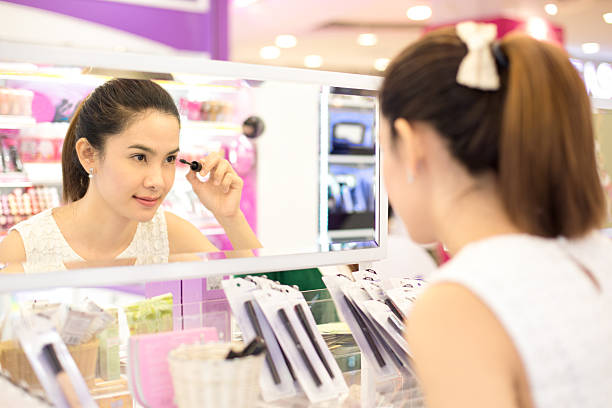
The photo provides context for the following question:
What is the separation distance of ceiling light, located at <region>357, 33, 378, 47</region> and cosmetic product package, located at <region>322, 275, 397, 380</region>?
285 inches

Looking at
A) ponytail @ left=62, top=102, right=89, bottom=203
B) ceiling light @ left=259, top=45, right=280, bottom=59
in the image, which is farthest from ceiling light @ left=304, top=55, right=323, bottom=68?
ponytail @ left=62, top=102, right=89, bottom=203

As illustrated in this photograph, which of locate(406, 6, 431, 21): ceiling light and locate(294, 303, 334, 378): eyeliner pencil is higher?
locate(406, 6, 431, 21): ceiling light

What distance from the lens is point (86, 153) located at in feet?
5.53

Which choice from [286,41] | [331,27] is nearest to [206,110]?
[331,27]

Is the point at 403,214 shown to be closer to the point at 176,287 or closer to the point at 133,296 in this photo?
the point at 133,296

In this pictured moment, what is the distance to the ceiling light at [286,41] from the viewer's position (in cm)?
840

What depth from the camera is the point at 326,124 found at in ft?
5.58

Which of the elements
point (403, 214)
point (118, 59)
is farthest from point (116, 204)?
point (403, 214)

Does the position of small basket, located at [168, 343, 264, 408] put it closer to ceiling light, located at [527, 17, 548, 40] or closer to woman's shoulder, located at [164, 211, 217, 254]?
woman's shoulder, located at [164, 211, 217, 254]

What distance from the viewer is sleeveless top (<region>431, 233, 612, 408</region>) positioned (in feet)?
2.75

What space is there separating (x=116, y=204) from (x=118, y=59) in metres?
0.54

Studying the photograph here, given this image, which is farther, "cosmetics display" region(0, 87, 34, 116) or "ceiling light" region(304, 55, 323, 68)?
"ceiling light" region(304, 55, 323, 68)

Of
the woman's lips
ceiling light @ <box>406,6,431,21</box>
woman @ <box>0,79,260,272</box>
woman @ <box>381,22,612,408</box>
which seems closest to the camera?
woman @ <box>381,22,612,408</box>

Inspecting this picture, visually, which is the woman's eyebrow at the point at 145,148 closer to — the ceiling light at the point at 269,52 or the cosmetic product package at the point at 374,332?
the cosmetic product package at the point at 374,332
